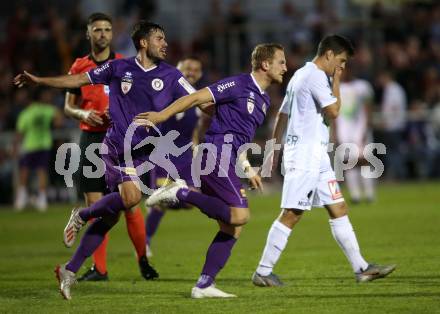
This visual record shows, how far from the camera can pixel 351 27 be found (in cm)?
2642

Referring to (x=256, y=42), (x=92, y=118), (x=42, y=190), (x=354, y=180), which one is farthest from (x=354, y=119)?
(x=92, y=118)

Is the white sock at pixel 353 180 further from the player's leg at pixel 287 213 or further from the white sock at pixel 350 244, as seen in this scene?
the player's leg at pixel 287 213

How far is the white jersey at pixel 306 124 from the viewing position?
9.43 metres

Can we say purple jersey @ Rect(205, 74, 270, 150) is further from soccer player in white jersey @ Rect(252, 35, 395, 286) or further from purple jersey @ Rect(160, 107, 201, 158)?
purple jersey @ Rect(160, 107, 201, 158)

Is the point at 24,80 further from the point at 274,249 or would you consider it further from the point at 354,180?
the point at 354,180

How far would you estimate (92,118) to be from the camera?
10305mm

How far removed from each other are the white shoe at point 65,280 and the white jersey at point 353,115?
36.5ft

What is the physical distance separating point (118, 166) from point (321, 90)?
2.00 meters

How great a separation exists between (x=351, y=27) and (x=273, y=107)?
12.0 ft

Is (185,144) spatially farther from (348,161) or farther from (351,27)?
(351,27)

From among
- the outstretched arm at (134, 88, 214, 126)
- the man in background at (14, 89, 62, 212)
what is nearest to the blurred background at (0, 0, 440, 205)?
the man in background at (14, 89, 62, 212)

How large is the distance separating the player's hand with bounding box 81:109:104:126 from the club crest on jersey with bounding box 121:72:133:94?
41.2 inches

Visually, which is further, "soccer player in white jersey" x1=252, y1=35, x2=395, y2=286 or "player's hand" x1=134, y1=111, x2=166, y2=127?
"soccer player in white jersey" x1=252, y1=35, x2=395, y2=286

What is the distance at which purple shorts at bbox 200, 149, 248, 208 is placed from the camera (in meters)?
8.73
